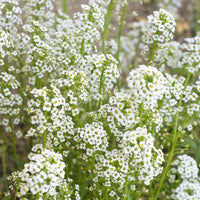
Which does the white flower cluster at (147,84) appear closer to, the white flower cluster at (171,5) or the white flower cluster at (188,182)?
the white flower cluster at (188,182)

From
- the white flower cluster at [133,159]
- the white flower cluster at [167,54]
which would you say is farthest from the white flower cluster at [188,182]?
the white flower cluster at [167,54]

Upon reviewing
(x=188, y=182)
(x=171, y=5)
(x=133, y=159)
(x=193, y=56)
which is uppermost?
(x=171, y=5)

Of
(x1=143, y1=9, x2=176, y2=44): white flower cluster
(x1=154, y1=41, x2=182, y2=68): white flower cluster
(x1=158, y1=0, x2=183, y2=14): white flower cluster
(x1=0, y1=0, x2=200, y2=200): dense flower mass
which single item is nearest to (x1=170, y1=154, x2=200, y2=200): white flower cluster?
(x1=0, y1=0, x2=200, y2=200): dense flower mass

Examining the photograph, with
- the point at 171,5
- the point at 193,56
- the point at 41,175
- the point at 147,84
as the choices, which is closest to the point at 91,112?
the point at 147,84

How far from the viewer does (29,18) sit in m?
4.37

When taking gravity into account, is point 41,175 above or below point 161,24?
below

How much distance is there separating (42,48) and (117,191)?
183 centimetres

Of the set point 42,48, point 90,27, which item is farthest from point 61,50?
point 90,27

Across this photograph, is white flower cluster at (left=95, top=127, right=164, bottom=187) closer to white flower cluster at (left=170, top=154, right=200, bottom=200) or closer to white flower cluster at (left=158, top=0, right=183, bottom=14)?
white flower cluster at (left=170, top=154, right=200, bottom=200)

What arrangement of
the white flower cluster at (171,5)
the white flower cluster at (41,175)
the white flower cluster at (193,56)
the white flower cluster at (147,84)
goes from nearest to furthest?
the white flower cluster at (41,175) < the white flower cluster at (147,84) < the white flower cluster at (193,56) < the white flower cluster at (171,5)

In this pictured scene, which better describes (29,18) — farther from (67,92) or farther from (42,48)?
(67,92)

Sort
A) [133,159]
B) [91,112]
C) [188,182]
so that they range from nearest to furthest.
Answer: [133,159] < [91,112] < [188,182]

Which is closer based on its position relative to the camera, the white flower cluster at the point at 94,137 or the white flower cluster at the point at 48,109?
the white flower cluster at the point at 48,109

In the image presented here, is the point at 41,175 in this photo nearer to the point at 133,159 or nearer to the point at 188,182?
the point at 133,159
